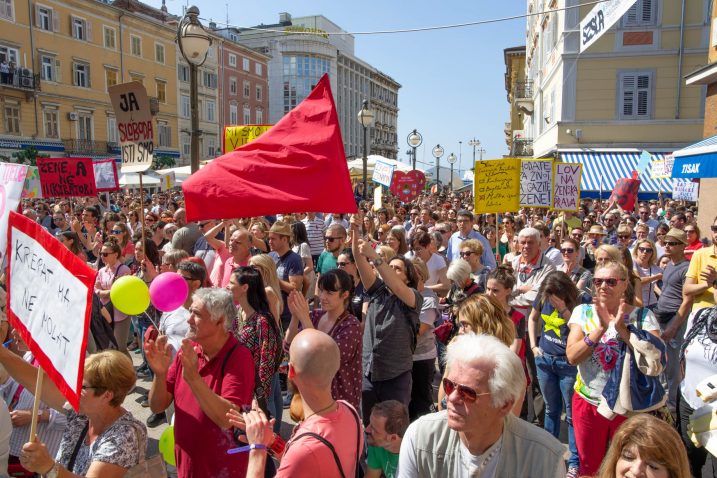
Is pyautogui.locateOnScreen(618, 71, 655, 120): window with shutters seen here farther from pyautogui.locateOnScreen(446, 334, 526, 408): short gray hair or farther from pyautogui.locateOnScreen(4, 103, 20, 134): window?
pyautogui.locateOnScreen(4, 103, 20, 134): window

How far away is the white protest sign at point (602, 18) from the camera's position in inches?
314

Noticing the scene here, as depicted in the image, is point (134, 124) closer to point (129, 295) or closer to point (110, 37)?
point (129, 295)

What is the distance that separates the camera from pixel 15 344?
405 centimetres

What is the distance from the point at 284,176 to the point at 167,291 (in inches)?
46.9

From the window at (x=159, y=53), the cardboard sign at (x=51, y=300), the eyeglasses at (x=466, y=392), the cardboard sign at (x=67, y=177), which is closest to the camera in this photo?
the eyeglasses at (x=466, y=392)

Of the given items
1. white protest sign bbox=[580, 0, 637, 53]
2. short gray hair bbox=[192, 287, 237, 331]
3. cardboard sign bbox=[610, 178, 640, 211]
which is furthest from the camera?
cardboard sign bbox=[610, 178, 640, 211]

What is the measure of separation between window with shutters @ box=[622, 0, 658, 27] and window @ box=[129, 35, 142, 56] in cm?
3617

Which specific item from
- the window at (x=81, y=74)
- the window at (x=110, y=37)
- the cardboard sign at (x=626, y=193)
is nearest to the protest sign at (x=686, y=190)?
the cardboard sign at (x=626, y=193)

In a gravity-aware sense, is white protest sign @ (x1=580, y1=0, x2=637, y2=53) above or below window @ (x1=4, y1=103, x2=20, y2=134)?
below

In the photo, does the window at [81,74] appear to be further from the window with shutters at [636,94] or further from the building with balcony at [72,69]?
the window with shutters at [636,94]

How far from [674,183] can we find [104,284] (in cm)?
1930

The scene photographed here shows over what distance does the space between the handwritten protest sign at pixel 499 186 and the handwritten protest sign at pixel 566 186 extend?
1.99 meters

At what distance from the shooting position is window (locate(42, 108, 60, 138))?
3669 centimetres

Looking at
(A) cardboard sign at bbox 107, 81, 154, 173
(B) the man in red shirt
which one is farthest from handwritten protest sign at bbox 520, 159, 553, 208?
(B) the man in red shirt
